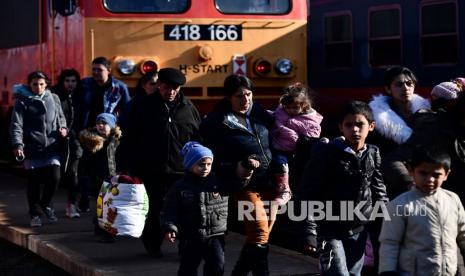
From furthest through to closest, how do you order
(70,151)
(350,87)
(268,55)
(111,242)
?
(350,87) → (268,55) → (70,151) → (111,242)

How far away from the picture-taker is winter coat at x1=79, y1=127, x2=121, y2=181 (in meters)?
10.4

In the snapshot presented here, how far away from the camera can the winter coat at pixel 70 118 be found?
39.4ft

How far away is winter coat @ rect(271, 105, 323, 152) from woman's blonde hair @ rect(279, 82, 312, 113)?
2.4 inches

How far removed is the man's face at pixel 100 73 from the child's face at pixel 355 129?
467 centimetres

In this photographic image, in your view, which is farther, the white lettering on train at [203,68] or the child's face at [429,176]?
the white lettering on train at [203,68]

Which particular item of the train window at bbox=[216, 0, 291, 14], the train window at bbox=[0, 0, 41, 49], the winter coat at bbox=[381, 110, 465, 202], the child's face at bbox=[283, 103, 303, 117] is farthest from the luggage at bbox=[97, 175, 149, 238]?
the train window at bbox=[0, 0, 41, 49]

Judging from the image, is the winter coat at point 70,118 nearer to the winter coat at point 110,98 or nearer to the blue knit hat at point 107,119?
the winter coat at point 110,98

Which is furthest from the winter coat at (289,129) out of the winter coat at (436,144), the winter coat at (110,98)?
the winter coat at (110,98)

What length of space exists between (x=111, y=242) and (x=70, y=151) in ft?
8.65

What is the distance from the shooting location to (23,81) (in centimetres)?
1677

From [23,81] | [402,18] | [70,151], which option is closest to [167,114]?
[70,151]

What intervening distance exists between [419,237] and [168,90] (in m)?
3.61

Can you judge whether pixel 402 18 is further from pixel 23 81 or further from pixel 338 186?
pixel 338 186

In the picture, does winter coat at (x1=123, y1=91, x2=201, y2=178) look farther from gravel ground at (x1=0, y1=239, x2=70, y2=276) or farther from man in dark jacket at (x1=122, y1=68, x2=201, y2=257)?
gravel ground at (x1=0, y1=239, x2=70, y2=276)
